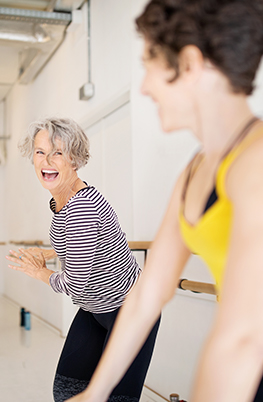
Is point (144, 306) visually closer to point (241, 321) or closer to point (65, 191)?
point (241, 321)

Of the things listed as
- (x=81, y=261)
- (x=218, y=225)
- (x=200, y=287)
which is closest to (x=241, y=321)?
(x=218, y=225)

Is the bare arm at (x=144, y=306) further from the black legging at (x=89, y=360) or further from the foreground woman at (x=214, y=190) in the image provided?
the black legging at (x=89, y=360)

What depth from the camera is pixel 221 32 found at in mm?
609

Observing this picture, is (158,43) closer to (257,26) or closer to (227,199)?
(257,26)

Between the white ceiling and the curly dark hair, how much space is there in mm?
4435

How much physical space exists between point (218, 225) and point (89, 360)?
1.27m

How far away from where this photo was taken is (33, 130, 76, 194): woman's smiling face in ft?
5.98

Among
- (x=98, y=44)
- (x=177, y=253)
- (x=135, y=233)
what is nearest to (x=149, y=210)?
(x=135, y=233)

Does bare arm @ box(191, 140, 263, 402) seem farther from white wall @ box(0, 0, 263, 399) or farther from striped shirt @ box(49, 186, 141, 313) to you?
white wall @ box(0, 0, 263, 399)

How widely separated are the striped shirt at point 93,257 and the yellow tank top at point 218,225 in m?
0.82

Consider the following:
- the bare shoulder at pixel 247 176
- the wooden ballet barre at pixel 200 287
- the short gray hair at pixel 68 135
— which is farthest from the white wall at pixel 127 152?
the bare shoulder at pixel 247 176

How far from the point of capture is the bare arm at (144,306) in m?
0.79

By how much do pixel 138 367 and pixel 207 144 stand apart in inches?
43.9

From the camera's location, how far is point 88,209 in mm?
1544
